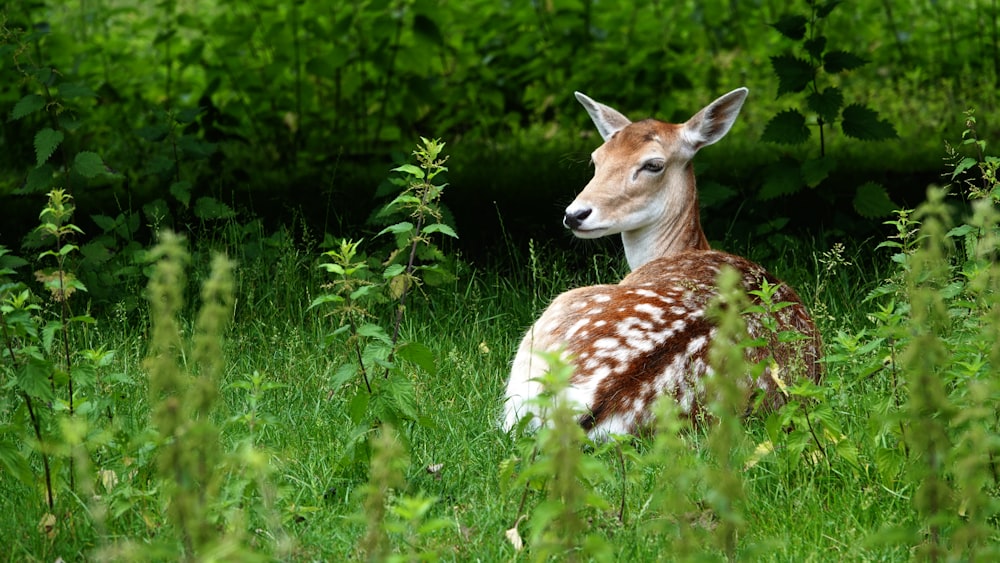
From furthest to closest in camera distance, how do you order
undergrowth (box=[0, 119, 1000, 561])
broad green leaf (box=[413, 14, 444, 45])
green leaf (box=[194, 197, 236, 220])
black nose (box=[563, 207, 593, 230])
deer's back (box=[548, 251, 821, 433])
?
broad green leaf (box=[413, 14, 444, 45]) → green leaf (box=[194, 197, 236, 220]) → black nose (box=[563, 207, 593, 230]) → deer's back (box=[548, 251, 821, 433]) → undergrowth (box=[0, 119, 1000, 561])

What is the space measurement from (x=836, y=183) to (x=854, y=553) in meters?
4.65

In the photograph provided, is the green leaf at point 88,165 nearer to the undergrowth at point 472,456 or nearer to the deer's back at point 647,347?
the undergrowth at point 472,456

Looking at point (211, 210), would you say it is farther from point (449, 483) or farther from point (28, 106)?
point (449, 483)

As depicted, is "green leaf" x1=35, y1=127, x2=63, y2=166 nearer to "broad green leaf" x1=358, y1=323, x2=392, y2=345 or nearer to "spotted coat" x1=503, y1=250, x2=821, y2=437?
"spotted coat" x1=503, y1=250, x2=821, y2=437

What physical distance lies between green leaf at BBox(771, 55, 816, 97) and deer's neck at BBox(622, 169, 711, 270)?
Result: 0.90 meters

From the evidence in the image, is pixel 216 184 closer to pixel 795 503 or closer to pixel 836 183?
pixel 836 183

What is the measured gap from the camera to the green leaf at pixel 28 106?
5707mm

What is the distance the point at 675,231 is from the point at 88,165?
265 cm

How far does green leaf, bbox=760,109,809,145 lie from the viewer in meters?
6.36

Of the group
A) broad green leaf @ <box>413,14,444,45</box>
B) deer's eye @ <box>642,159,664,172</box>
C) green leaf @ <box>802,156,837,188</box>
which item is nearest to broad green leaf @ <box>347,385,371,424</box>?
deer's eye @ <box>642,159,664,172</box>

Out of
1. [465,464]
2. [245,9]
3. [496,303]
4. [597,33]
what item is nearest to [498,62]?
[597,33]

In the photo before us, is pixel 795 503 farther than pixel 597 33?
No

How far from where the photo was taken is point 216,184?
24.5ft

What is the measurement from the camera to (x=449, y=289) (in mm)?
5992
